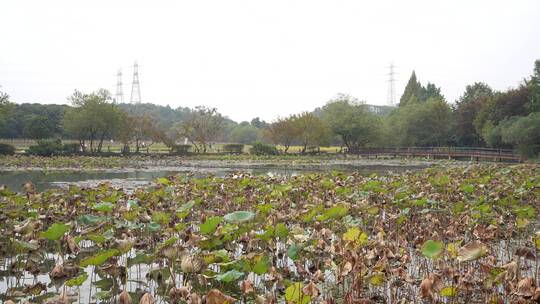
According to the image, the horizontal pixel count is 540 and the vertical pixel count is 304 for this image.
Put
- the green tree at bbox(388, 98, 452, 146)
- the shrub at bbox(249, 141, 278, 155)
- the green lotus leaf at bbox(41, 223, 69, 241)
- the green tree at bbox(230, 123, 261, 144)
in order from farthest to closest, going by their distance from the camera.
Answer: the green tree at bbox(230, 123, 261, 144), the green tree at bbox(388, 98, 452, 146), the shrub at bbox(249, 141, 278, 155), the green lotus leaf at bbox(41, 223, 69, 241)

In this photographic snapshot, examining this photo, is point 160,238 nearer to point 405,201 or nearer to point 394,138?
point 405,201

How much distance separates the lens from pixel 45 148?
34562 millimetres

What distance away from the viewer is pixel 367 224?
739cm

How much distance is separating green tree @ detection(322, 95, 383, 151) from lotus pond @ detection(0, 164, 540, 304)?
4215 centimetres

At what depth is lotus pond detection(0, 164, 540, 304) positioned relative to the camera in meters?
3.74

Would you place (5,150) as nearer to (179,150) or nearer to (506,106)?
(179,150)

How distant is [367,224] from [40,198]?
16.3ft

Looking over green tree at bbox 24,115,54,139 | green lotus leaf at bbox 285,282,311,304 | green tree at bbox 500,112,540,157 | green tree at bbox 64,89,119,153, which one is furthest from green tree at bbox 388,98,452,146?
green lotus leaf at bbox 285,282,311,304

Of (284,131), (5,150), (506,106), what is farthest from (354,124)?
(5,150)

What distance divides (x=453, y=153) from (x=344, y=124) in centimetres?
1276

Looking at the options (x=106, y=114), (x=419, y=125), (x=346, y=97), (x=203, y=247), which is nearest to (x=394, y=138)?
(x=419, y=125)

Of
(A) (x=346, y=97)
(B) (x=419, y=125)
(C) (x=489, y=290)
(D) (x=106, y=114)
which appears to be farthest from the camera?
(A) (x=346, y=97)

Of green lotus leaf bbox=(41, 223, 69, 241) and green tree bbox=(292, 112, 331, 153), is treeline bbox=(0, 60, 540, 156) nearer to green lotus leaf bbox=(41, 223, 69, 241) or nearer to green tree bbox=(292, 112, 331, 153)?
green tree bbox=(292, 112, 331, 153)

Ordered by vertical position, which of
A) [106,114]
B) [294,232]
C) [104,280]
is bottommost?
[104,280]
